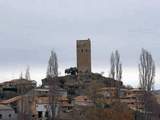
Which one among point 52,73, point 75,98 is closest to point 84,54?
point 75,98

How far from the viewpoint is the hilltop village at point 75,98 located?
3712 centimetres

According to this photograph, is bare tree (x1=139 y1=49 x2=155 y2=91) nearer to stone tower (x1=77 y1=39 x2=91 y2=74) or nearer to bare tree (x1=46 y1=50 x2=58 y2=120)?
bare tree (x1=46 y1=50 x2=58 y2=120)

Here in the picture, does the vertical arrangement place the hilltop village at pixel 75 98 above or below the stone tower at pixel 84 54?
below

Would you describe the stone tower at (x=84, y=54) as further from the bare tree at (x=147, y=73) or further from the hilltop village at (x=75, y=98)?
the bare tree at (x=147, y=73)

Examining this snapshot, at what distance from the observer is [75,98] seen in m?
53.6

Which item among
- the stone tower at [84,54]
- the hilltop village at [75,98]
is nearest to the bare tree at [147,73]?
the hilltop village at [75,98]

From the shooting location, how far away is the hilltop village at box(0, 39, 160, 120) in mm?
37125

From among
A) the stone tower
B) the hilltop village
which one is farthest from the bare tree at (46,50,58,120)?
the stone tower

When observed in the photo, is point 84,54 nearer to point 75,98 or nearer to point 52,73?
point 75,98

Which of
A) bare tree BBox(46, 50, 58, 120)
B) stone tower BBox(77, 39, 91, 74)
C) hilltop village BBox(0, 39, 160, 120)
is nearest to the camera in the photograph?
hilltop village BBox(0, 39, 160, 120)

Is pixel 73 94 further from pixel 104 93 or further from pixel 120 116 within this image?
pixel 120 116

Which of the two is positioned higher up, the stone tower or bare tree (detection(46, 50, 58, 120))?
the stone tower

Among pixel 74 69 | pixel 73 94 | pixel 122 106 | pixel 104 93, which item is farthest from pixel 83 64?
pixel 122 106

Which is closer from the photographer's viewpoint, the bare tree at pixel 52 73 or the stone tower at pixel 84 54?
the bare tree at pixel 52 73
